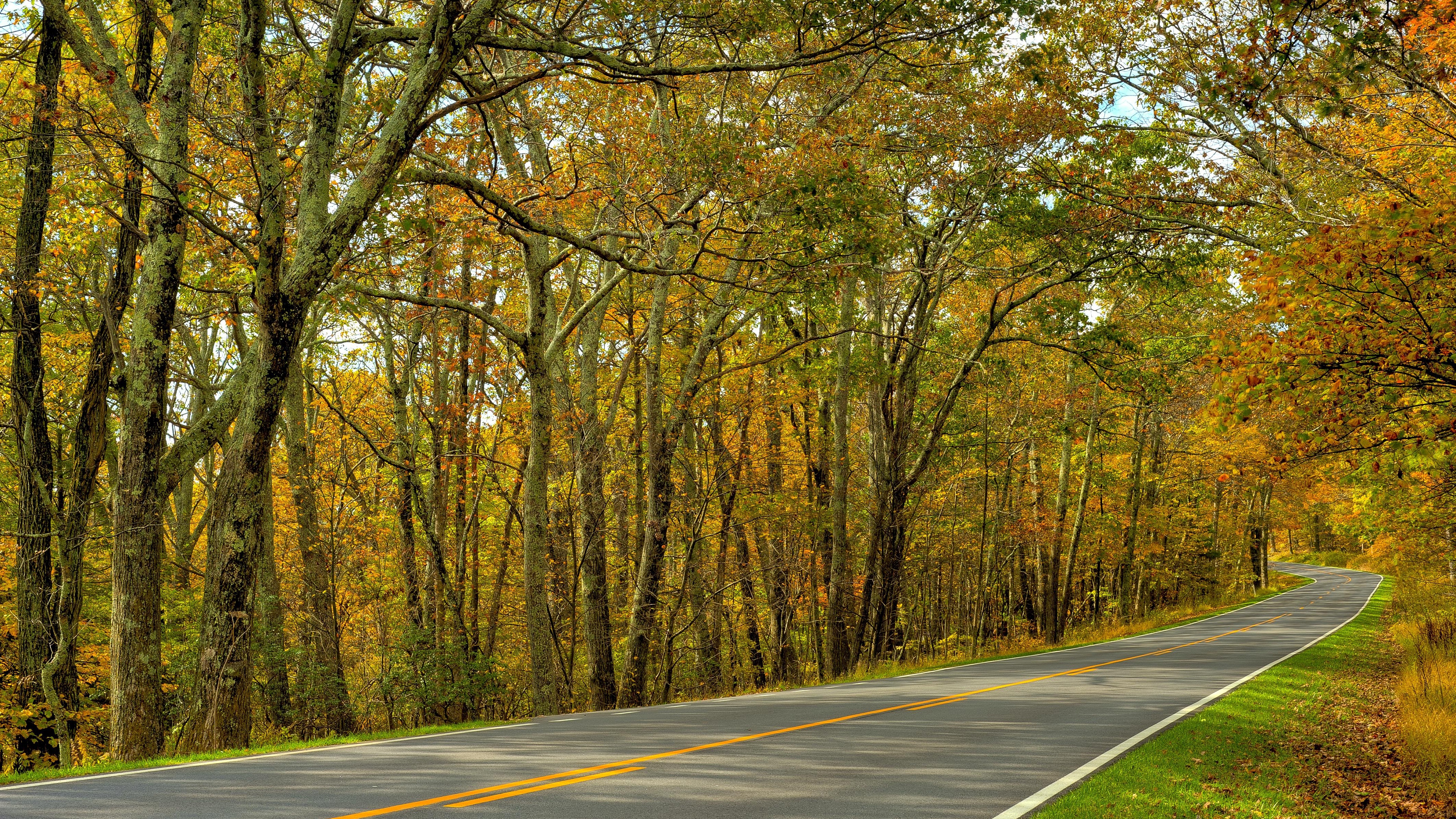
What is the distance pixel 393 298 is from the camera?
1205 centimetres

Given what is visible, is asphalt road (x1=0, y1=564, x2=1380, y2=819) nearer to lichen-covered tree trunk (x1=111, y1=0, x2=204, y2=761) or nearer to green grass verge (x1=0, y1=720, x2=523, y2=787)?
green grass verge (x1=0, y1=720, x2=523, y2=787)

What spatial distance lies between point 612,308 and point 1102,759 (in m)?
17.3

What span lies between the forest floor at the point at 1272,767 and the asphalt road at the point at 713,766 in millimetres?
344

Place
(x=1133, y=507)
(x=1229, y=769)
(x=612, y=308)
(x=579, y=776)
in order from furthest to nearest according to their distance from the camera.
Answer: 1. (x=1133, y=507)
2. (x=612, y=308)
3. (x=1229, y=769)
4. (x=579, y=776)

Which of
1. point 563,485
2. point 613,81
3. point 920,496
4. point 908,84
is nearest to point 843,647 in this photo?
point 920,496

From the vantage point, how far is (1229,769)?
7.85 meters

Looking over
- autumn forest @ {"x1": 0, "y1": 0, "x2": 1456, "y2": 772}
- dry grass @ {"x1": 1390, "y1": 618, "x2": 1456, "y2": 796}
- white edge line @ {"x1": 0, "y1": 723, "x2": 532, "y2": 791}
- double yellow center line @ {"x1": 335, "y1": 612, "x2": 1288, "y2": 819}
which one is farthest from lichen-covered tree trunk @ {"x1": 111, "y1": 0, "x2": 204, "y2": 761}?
dry grass @ {"x1": 1390, "y1": 618, "x2": 1456, "y2": 796}

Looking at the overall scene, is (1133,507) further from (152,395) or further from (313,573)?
(152,395)

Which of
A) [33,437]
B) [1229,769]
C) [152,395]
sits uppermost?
[152,395]

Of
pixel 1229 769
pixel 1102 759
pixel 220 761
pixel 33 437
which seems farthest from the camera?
pixel 33 437

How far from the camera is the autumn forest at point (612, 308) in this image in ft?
30.2

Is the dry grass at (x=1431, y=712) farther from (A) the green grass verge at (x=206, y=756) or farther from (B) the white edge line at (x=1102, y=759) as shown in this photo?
(A) the green grass verge at (x=206, y=756)

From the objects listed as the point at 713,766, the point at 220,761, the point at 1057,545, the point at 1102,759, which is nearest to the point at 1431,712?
the point at 1102,759

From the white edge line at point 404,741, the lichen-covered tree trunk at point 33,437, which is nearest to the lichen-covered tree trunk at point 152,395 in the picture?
the lichen-covered tree trunk at point 33,437
